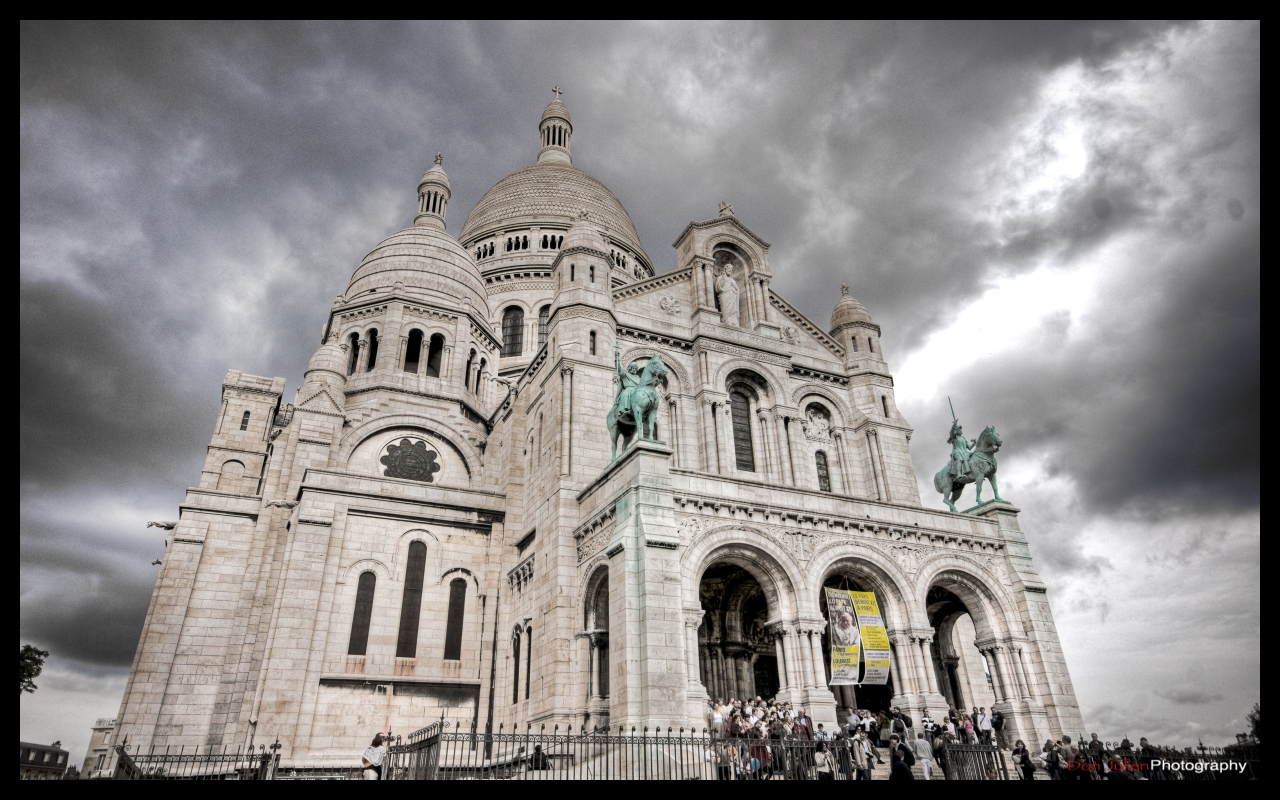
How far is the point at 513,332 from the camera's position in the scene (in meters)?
48.9

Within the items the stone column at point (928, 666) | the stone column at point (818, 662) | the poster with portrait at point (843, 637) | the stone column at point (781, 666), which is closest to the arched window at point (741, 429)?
the poster with portrait at point (843, 637)

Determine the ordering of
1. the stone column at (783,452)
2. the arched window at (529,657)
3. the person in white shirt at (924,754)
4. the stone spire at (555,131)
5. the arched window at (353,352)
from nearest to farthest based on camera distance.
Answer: the person in white shirt at (924,754) < the arched window at (529,657) < the stone column at (783,452) < the arched window at (353,352) < the stone spire at (555,131)

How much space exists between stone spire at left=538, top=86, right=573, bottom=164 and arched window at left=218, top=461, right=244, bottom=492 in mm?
41697

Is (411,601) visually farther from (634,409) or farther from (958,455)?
(958,455)

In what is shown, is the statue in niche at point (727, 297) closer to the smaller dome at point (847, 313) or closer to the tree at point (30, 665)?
the smaller dome at point (847, 313)

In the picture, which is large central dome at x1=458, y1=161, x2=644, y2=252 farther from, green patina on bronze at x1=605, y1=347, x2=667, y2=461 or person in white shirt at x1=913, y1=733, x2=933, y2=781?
person in white shirt at x1=913, y1=733, x2=933, y2=781

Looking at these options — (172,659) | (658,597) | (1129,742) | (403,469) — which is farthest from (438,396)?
(1129,742)

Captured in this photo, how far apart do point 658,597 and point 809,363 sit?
1685 cm

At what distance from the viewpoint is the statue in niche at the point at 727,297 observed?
108 ft

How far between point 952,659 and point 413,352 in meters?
27.9

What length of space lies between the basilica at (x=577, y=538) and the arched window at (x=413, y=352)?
66 cm

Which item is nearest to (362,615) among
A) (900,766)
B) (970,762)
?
(970,762)

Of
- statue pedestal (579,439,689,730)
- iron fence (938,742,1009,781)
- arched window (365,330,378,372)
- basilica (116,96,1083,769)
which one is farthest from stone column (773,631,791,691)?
arched window (365,330,378,372)
